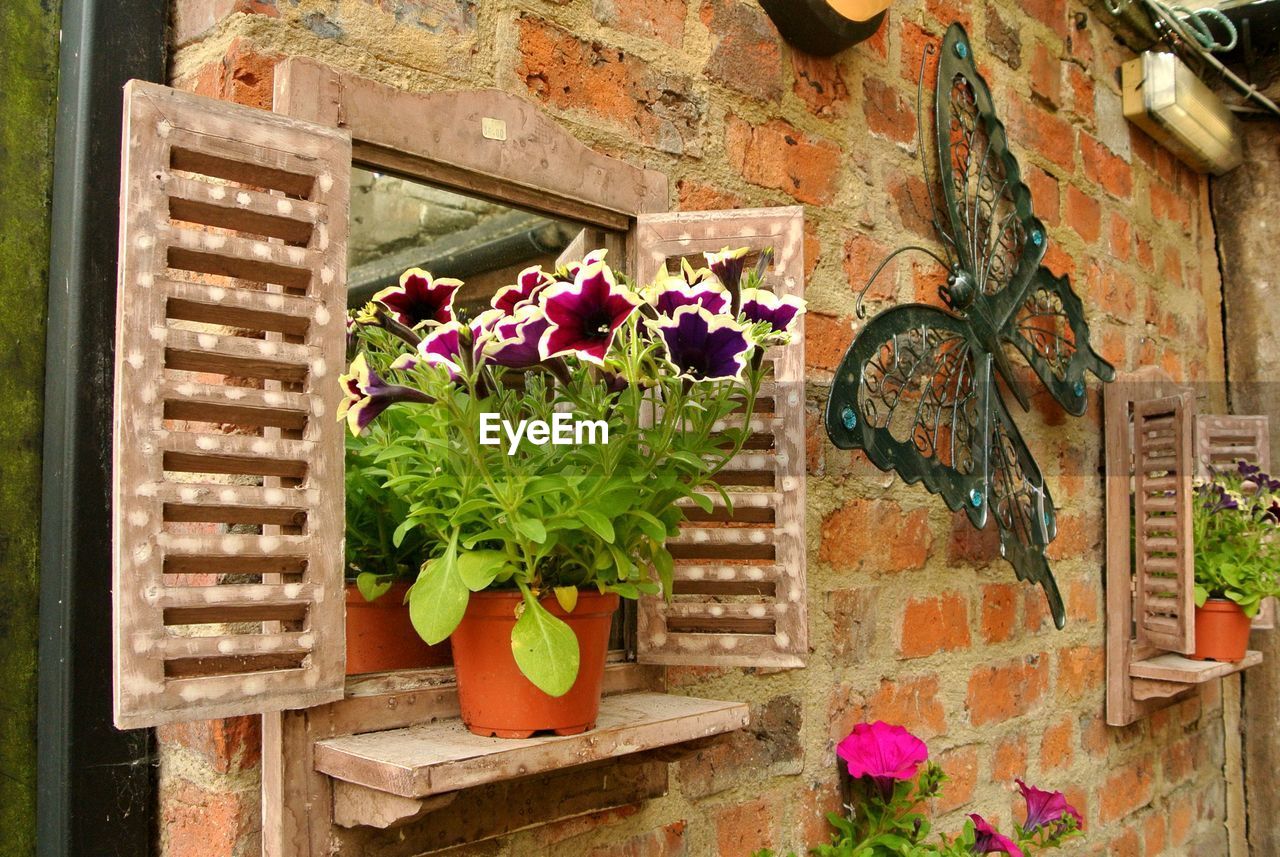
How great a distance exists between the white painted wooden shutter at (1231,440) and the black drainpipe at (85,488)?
7.27 ft

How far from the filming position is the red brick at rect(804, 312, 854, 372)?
1.55 m

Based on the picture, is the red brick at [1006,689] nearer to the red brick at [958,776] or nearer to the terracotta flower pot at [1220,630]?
the red brick at [958,776]

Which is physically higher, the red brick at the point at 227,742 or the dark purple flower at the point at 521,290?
the dark purple flower at the point at 521,290

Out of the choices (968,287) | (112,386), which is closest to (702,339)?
(112,386)

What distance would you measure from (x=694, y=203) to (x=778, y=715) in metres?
0.68

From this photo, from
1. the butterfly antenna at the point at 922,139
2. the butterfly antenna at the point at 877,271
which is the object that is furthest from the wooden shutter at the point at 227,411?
the butterfly antenna at the point at 922,139

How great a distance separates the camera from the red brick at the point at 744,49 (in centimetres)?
146

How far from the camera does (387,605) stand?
106 centimetres

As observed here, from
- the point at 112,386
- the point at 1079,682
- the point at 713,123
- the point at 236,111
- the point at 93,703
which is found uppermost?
the point at 713,123

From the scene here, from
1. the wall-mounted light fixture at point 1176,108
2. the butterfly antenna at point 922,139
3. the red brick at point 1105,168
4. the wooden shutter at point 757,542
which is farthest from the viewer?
the wall-mounted light fixture at point 1176,108

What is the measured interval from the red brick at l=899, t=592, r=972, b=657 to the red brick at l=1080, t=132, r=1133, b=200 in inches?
40.7

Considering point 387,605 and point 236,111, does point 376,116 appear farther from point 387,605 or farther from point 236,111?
point 387,605

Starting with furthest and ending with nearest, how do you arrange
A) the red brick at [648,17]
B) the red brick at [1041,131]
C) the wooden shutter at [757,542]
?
the red brick at [1041,131] < the red brick at [648,17] < the wooden shutter at [757,542]

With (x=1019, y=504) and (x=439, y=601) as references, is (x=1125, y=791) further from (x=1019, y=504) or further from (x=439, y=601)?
(x=439, y=601)
